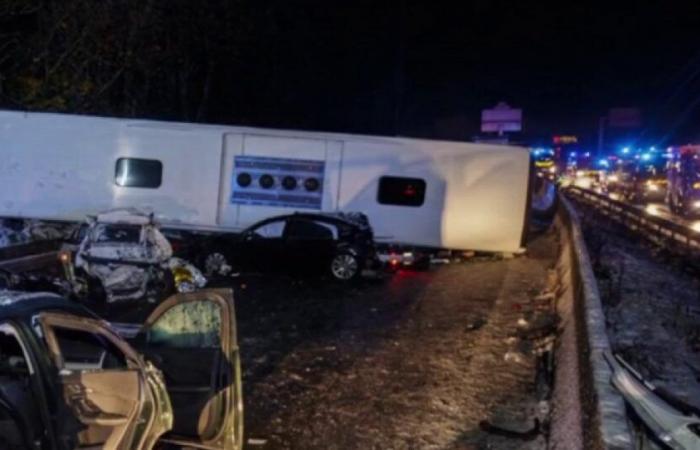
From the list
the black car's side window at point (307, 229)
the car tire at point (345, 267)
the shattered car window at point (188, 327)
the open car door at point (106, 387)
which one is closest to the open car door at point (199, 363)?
the shattered car window at point (188, 327)

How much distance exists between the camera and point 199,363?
5016mm

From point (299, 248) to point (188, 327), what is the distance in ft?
36.6

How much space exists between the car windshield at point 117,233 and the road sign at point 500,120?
148ft

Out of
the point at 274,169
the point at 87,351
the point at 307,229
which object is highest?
the point at 274,169

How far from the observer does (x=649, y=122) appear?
10844 centimetres

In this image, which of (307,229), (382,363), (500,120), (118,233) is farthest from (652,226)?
(500,120)

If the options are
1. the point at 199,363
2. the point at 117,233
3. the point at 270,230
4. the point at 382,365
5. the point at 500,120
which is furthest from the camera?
the point at 500,120

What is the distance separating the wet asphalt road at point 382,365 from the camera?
721cm

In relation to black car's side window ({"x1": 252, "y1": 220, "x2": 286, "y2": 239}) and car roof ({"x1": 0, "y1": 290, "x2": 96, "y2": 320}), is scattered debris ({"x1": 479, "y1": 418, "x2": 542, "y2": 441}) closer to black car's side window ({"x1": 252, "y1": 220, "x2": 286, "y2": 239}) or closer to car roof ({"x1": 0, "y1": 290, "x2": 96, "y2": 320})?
car roof ({"x1": 0, "y1": 290, "x2": 96, "y2": 320})

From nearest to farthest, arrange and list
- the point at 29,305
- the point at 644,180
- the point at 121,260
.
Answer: the point at 29,305
the point at 121,260
the point at 644,180

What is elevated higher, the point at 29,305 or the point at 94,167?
the point at 94,167

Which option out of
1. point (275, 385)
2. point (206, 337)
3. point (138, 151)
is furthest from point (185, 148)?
point (206, 337)

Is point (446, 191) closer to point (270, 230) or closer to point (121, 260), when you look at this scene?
point (270, 230)

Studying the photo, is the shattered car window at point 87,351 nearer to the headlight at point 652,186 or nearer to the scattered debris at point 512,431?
the scattered debris at point 512,431
